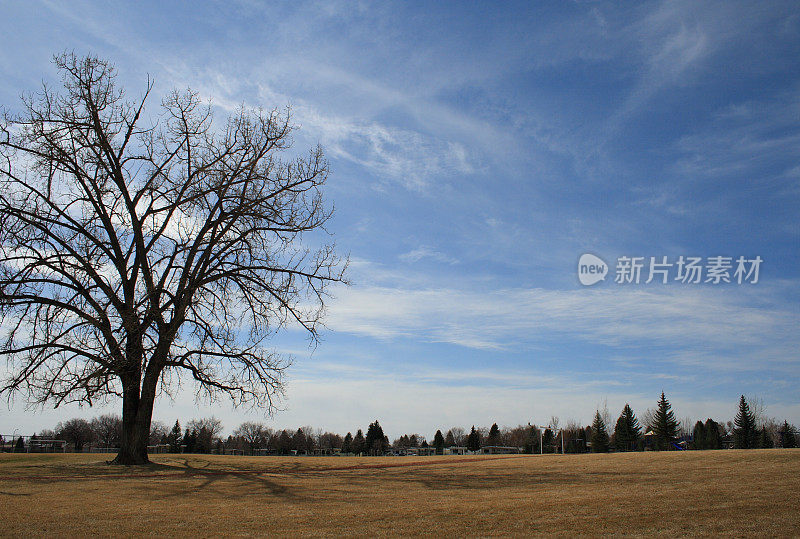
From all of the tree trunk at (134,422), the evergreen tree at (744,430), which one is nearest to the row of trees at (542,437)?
the evergreen tree at (744,430)

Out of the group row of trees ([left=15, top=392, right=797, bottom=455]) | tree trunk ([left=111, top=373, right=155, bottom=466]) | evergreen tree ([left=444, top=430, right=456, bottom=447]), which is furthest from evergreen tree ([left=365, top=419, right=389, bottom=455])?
tree trunk ([left=111, top=373, right=155, bottom=466])

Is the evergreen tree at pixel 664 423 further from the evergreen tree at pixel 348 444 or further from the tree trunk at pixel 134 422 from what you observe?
the tree trunk at pixel 134 422

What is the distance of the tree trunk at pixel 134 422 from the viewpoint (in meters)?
22.6

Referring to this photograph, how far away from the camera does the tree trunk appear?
2261 cm

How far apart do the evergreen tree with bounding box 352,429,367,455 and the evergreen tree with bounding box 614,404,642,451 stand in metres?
41.4

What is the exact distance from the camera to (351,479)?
19578 mm

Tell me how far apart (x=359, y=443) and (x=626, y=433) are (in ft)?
147

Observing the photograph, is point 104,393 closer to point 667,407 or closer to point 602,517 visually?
point 602,517

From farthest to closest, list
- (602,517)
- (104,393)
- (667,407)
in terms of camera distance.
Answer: (667,407) → (104,393) → (602,517)

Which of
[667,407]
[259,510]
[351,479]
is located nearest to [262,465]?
[351,479]

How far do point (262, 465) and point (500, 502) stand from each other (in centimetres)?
1484

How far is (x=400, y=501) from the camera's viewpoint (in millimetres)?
14203

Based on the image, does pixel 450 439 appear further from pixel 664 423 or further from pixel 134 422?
pixel 134 422

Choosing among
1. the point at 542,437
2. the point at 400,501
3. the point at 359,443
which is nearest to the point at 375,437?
the point at 359,443
